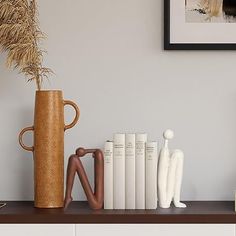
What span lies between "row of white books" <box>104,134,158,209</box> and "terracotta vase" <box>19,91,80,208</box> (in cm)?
17

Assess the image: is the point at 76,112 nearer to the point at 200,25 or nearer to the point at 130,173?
the point at 130,173

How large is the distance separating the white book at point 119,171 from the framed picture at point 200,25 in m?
0.46

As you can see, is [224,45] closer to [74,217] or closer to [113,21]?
[113,21]

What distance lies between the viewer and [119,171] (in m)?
2.12

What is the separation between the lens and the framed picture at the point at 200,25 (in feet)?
7.75

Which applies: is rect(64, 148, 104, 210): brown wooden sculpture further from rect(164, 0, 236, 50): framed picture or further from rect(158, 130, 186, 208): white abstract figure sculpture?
rect(164, 0, 236, 50): framed picture

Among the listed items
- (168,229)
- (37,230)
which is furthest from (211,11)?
(37,230)

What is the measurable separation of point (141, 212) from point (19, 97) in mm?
692

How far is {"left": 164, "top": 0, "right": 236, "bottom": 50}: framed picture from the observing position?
2363 millimetres

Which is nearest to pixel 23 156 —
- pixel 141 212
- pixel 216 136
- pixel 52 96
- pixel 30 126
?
pixel 30 126

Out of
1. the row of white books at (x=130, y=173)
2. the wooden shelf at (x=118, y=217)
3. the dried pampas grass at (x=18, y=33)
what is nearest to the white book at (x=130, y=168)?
the row of white books at (x=130, y=173)

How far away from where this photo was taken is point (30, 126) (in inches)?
94.0

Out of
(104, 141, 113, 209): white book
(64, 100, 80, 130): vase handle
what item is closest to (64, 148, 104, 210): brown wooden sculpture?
(104, 141, 113, 209): white book

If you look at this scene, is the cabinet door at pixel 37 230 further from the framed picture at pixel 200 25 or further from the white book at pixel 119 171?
the framed picture at pixel 200 25
